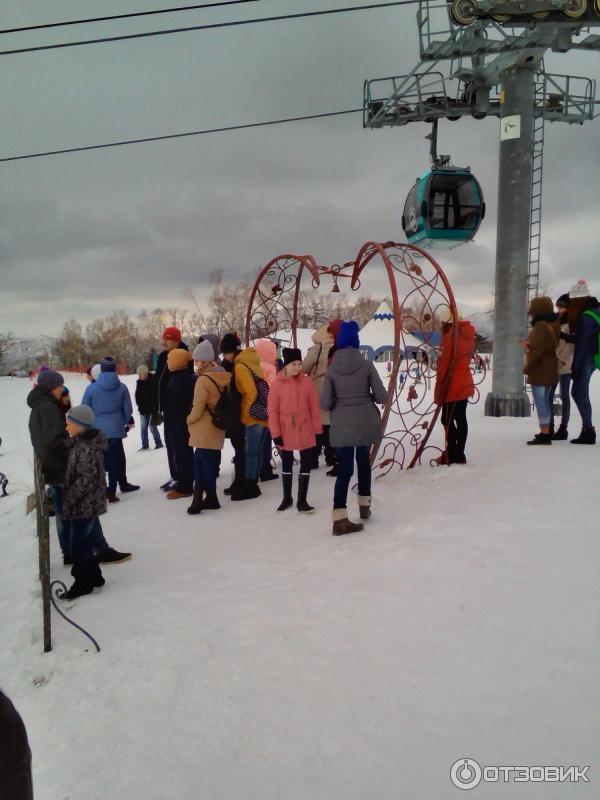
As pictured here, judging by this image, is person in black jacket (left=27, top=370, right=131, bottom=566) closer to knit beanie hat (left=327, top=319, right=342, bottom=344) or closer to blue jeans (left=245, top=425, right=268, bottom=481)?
blue jeans (left=245, top=425, right=268, bottom=481)

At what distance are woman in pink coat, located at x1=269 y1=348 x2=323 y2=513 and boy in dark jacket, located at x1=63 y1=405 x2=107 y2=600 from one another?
6.72 ft

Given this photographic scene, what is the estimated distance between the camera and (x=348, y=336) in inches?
205

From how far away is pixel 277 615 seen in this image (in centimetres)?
356

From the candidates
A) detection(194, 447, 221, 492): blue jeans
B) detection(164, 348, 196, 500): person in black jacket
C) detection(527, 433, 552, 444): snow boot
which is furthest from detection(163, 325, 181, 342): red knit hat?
detection(527, 433, 552, 444): snow boot

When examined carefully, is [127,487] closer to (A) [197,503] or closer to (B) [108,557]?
(A) [197,503]

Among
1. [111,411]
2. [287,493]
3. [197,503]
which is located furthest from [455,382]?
[111,411]

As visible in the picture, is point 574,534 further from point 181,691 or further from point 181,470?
point 181,470

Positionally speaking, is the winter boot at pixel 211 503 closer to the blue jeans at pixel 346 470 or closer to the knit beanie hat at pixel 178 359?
the knit beanie hat at pixel 178 359

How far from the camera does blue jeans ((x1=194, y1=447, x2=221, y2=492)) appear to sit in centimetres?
634

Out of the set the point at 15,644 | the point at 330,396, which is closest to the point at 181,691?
the point at 15,644

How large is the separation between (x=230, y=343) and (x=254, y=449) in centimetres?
140

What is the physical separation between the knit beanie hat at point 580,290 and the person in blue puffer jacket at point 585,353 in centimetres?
5

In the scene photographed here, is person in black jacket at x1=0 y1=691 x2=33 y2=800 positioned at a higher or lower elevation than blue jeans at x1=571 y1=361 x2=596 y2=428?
lower

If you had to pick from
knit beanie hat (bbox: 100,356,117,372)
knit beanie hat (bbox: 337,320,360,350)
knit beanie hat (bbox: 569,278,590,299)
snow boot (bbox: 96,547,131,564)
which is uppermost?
knit beanie hat (bbox: 569,278,590,299)
